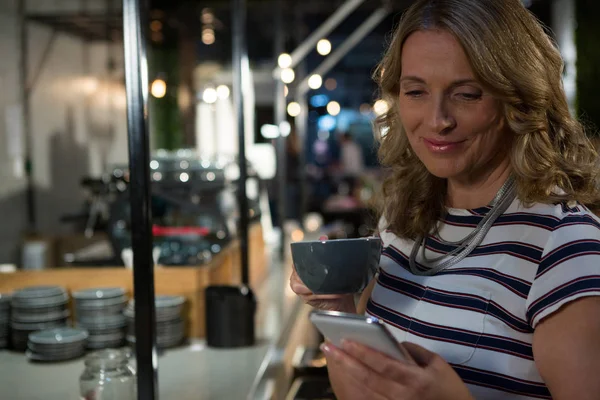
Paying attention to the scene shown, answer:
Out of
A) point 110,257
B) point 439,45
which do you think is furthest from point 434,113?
point 110,257

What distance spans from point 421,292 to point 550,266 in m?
0.27

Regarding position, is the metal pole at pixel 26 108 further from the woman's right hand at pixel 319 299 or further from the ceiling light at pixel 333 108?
the ceiling light at pixel 333 108

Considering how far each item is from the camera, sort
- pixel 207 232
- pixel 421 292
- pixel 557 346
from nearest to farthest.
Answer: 1. pixel 557 346
2. pixel 421 292
3. pixel 207 232

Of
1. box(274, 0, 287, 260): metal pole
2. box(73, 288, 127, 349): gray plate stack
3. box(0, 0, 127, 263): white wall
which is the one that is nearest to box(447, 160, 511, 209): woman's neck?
box(73, 288, 127, 349): gray plate stack

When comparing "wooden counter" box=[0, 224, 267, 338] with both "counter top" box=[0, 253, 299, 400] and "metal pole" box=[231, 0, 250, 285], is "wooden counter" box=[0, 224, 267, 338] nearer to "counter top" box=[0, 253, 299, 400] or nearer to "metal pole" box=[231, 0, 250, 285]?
"counter top" box=[0, 253, 299, 400]

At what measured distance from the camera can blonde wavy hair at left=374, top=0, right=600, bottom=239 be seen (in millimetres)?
1211

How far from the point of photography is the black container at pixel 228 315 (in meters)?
2.57

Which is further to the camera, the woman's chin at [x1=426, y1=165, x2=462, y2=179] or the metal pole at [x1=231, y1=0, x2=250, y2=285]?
the metal pole at [x1=231, y1=0, x2=250, y2=285]

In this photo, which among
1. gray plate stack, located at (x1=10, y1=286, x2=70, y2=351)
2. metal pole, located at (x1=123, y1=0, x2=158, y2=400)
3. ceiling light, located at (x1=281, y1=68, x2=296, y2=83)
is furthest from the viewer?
ceiling light, located at (x1=281, y1=68, x2=296, y2=83)

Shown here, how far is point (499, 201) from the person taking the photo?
1288 mm

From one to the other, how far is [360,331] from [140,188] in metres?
0.88

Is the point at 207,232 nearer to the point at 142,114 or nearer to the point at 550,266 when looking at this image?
the point at 142,114

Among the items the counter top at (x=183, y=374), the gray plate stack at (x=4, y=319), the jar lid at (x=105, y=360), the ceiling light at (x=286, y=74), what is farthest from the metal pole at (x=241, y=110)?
the ceiling light at (x=286, y=74)

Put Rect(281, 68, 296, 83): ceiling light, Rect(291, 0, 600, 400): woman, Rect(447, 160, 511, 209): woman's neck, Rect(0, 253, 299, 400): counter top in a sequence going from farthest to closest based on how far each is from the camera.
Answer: Rect(281, 68, 296, 83): ceiling light
Rect(0, 253, 299, 400): counter top
Rect(447, 160, 511, 209): woman's neck
Rect(291, 0, 600, 400): woman
